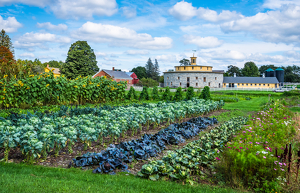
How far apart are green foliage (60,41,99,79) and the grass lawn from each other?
3844 cm

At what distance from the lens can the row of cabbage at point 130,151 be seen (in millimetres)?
4670

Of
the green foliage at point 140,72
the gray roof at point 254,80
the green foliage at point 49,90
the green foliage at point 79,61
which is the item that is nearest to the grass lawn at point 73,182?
the green foliage at point 49,90

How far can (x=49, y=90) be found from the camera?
37.7 feet

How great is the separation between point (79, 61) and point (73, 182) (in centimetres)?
4101

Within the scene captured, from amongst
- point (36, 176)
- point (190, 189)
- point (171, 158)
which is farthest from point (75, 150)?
point (190, 189)

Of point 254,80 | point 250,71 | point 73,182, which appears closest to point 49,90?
point 73,182

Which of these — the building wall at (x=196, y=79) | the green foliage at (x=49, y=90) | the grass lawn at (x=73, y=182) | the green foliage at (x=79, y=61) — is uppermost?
the green foliage at (x=79, y=61)

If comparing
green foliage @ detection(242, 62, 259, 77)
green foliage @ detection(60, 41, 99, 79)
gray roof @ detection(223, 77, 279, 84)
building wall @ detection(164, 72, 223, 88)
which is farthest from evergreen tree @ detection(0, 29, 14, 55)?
green foliage @ detection(242, 62, 259, 77)

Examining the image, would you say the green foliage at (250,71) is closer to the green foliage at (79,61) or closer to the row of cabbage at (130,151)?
the green foliage at (79,61)

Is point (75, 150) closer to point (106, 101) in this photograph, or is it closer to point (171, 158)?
point (171, 158)

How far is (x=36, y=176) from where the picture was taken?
403cm

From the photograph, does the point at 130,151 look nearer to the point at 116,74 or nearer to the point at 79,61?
the point at 79,61

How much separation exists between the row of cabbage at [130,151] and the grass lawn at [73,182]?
27 centimetres

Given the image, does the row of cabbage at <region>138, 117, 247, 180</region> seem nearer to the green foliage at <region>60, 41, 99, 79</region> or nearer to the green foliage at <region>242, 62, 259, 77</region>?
the green foliage at <region>60, 41, 99, 79</region>
